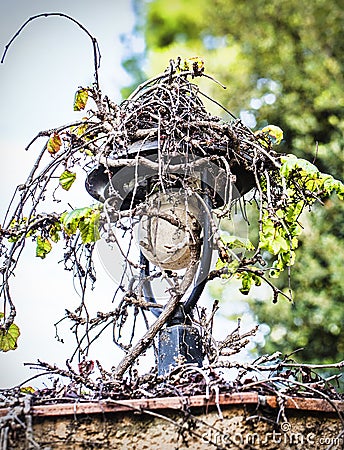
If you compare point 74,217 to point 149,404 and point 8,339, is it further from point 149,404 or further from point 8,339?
point 149,404

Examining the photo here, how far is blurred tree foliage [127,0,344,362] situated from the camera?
3613mm

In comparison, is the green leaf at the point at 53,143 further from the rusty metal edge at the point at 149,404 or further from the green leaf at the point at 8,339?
the rusty metal edge at the point at 149,404

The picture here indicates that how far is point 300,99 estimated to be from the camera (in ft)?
13.2

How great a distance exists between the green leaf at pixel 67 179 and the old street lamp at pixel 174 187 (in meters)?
0.03

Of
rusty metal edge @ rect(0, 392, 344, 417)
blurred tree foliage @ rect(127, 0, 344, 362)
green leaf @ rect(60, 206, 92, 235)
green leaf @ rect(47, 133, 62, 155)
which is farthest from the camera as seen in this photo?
blurred tree foliage @ rect(127, 0, 344, 362)

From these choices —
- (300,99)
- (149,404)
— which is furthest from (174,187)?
(300,99)

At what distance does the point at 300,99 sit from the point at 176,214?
3071mm

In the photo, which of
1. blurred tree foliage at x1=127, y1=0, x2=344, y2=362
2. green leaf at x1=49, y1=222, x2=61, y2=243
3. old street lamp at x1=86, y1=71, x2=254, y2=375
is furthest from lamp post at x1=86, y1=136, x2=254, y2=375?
blurred tree foliage at x1=127, y1=0, x2=344, y2=362

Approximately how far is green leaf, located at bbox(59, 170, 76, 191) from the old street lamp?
32mm

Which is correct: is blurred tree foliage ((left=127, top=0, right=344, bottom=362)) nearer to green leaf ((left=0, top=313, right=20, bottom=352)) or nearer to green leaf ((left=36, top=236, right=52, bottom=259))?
green leaf ((left=36, top=236, right=52, bottom=259))

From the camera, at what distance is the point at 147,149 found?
1.10 metres

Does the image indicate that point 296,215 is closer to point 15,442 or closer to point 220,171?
point 220,171

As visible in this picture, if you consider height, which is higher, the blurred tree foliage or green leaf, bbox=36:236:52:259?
the blurred tree foliage

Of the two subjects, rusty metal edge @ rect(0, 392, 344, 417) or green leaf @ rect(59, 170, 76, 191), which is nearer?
rusty metal edge @ rect(0, 392, 344, 417)
